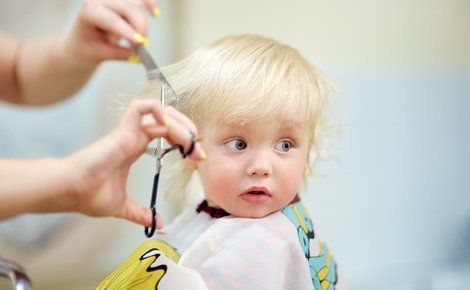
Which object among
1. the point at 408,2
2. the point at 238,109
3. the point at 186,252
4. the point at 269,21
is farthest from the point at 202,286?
the point at 408,2

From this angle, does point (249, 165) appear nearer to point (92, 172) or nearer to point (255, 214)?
point (255, 214)

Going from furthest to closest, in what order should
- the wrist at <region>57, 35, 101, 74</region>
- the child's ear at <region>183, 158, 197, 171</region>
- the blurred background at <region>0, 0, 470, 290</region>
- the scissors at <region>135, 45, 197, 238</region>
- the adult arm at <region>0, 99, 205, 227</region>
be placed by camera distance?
1. the blurred background at <region>0, 0, 470, 290</region>
2. the child's ear at <region>183, 158, 197, 171</region>
3. the wrist at <region>57, 35, 101, 74</region>
4. the scissors at <region>135, 45, 197, 238</region>
5. the adult arm at <region>0, 99, 205, 227</region>

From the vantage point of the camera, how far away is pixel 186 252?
2.70 feet

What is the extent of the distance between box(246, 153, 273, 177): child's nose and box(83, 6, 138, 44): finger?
241 mm

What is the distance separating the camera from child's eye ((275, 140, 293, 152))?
857 mm

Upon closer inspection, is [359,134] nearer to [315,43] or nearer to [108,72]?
[315,43]

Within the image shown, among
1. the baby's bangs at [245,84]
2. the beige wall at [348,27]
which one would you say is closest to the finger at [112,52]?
the baby's bangs at [245,84]

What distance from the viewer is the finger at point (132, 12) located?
0.70 m

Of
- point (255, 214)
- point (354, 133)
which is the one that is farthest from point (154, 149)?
point (354, 133)

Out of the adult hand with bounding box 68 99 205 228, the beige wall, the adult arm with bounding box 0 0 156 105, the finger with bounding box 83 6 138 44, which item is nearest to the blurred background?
the beige wall

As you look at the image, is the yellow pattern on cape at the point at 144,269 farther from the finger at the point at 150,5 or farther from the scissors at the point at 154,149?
the finger at the point at 150,5

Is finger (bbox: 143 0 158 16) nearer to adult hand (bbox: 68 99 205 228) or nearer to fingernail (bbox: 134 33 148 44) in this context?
fingernail (bbox: 134 33 148 44)

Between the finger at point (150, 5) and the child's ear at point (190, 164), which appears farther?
the child's ear at point (190, 164)

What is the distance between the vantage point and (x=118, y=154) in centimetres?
57
